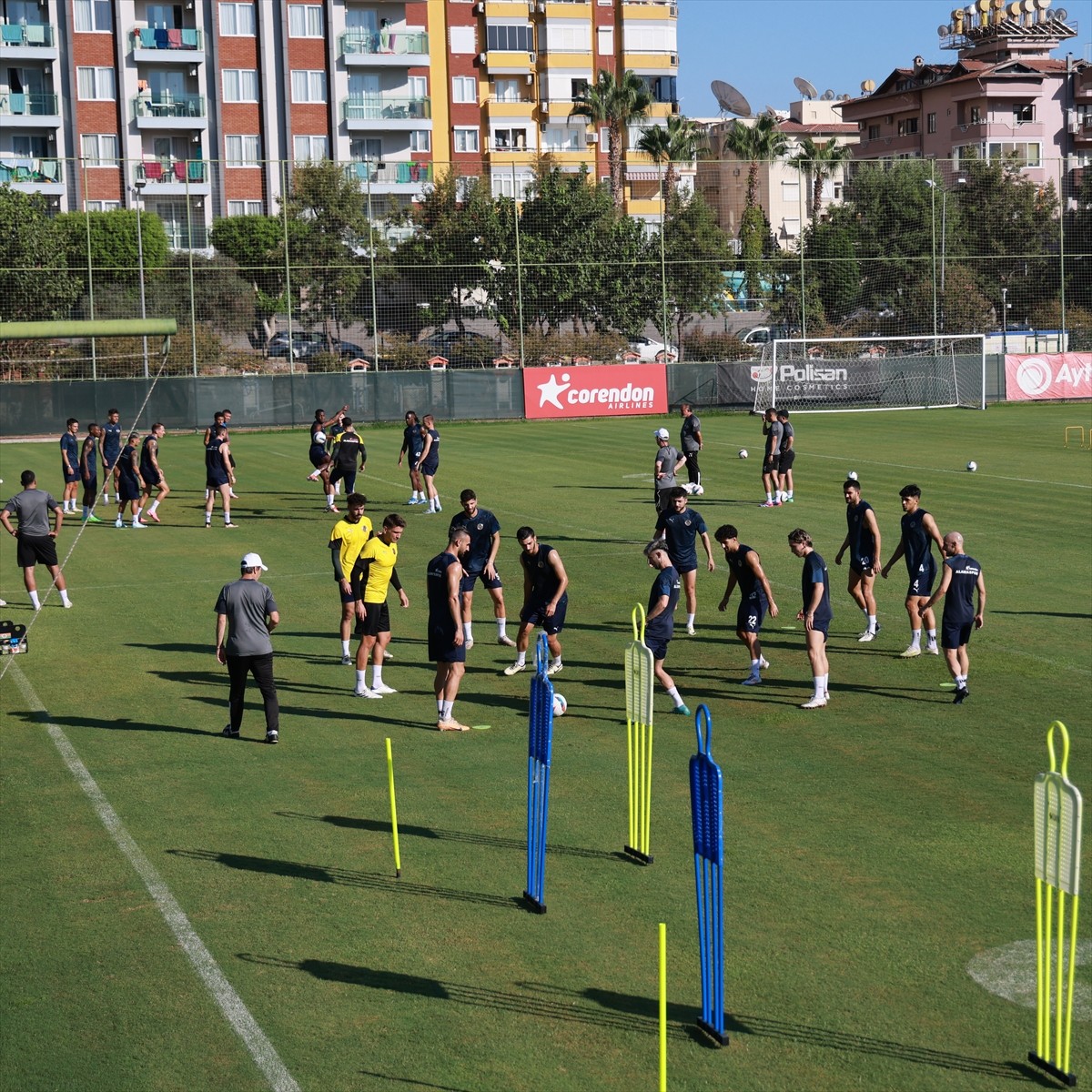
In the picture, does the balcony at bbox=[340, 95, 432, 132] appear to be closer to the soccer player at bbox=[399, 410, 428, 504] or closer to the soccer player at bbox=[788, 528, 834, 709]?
the soccer player at bbox=[399, 410, 428, 504]

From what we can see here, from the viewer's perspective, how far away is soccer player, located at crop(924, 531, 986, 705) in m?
15.3

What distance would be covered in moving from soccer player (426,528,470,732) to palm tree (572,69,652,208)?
8327cm

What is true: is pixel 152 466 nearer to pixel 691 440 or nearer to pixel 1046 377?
pixel 691 440

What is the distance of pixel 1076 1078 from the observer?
7.79 m

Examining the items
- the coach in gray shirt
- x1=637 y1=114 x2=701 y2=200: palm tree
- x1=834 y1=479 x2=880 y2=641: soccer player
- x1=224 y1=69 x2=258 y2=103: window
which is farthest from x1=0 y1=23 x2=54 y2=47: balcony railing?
the coach in gray shirt

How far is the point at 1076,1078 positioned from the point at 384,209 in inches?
2248

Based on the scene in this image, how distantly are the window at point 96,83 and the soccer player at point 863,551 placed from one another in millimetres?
73875

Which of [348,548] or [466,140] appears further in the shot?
[466,140]

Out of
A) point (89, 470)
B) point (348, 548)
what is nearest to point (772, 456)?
point (89, 470)

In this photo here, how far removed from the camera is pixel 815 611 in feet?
50.7

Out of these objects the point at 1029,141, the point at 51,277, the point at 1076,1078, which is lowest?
the point at 1076,1078

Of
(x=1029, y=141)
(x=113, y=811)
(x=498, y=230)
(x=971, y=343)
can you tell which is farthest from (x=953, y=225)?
(x=113, y=811)

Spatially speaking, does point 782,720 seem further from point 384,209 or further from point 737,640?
point 384,209

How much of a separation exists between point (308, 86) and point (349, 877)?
81.3 m
